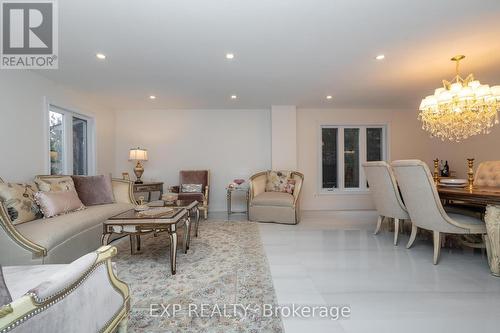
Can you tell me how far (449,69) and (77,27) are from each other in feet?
13.8

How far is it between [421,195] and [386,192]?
65 centimetres

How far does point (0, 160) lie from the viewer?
2.71 metres

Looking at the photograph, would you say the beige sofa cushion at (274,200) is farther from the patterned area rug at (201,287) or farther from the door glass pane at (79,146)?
the door glass pane at (79,146)

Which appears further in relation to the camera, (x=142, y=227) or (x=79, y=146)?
(x=79, y=146)

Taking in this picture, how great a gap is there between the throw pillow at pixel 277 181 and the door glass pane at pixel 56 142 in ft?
11.6

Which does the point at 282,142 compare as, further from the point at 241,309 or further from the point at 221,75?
the point at 241,309

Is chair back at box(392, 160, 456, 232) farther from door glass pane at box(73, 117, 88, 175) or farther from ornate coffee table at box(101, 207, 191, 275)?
door glass pane at box(73, 117, 88, 175)

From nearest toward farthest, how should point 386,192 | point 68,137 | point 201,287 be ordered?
point 201,287
point 386,192
point 68,137

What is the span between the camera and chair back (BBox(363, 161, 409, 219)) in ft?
9.77

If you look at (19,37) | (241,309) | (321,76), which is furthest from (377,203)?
(19,37)

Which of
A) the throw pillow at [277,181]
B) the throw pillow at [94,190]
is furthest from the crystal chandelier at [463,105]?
the throw pillow at [94,190]

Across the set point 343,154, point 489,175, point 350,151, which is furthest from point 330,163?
point 489,175

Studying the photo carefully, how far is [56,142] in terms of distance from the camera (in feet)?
12.3

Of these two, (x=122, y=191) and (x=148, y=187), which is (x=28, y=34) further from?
(x=148, y=187)
